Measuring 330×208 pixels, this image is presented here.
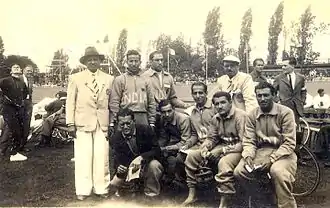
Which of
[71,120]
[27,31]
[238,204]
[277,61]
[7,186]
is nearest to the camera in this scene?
[238,204]

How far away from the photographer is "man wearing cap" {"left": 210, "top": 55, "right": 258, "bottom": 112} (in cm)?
337

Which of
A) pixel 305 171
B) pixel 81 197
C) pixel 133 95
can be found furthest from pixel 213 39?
pixel 81 197

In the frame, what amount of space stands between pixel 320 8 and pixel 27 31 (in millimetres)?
2355

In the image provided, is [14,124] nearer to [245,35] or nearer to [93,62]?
[93,62]

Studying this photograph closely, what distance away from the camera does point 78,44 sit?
3629 mm

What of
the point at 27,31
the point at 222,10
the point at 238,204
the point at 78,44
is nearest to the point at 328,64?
the point at 222,10

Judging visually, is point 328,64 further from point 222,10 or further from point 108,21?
point 108,21

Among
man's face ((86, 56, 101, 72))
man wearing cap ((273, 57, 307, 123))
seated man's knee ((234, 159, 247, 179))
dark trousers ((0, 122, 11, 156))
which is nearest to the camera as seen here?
seated man's knee ((234, 159, 247, 179))

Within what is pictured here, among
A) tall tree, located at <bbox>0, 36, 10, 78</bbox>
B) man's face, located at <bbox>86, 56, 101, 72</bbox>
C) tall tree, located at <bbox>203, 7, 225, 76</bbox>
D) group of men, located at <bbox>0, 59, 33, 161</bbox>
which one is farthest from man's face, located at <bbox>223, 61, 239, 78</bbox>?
group of men, located at <bbox>0, 59, 33, 161</bbox>

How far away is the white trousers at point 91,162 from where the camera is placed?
128 inches

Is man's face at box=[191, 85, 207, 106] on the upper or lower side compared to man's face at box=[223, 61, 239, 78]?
lower

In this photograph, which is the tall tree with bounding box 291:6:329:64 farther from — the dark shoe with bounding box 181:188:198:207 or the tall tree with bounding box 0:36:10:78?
the tall tree with bounding box 0:36:10:78

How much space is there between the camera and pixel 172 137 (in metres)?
3.34

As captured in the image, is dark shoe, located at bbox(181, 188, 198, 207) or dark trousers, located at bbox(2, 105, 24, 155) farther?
dark trousers, located at bbox(2, 105, 24, 155)
